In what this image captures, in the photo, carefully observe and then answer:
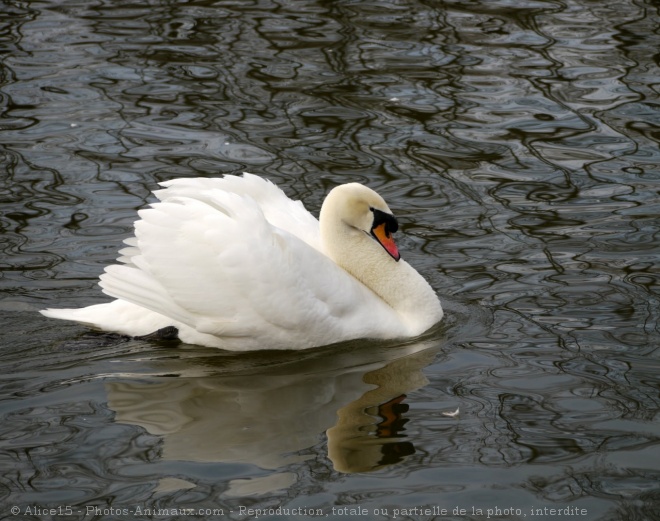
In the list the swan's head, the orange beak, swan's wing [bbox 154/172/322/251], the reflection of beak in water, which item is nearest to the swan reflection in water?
the reflection of beak in water

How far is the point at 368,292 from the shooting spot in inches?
275

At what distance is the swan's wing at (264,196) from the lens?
677 centimetres

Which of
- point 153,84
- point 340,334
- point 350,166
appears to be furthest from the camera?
point 153,84

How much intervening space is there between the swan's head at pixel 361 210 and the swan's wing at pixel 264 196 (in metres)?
0.23

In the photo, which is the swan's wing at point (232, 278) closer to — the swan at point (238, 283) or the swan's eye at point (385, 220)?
the swan at point (238, 283)

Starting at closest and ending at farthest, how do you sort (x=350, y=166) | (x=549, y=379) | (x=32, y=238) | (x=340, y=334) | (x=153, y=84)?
1. (x=549, y=379)
2. (x=340, y=334)
3. (x=32, y=238)
4. (x=350, y=166)
5. (x=153, y=84)

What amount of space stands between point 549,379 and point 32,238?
3.64 metres

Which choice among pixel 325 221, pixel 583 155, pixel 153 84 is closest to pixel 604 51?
pixel 583 155

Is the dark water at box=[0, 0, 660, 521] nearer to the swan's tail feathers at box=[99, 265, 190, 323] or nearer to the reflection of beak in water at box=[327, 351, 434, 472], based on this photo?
the reflection of beak in water at box=[327, 351, 434, 472]

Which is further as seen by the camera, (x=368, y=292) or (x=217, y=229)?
(x=368, y=292)

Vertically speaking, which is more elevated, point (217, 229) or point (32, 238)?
point (217, 229)

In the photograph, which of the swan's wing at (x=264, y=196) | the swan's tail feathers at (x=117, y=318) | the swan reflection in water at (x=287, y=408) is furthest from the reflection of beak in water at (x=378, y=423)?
the swan's tail feathers at (x=117, y=318)

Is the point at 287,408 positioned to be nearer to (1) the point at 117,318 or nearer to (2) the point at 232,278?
(2) the point at 232,278

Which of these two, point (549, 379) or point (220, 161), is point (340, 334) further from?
point (220, 161)
